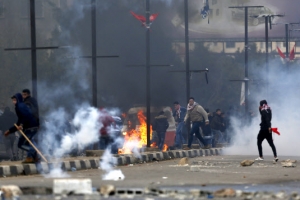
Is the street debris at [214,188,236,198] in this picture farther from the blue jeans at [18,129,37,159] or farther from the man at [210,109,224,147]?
the man at [210,109,224,147]

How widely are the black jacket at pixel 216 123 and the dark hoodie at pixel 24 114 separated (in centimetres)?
1954

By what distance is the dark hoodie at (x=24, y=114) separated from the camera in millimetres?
20812

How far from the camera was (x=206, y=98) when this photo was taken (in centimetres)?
7919

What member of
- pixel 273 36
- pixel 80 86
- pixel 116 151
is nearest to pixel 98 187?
pixel 116 151

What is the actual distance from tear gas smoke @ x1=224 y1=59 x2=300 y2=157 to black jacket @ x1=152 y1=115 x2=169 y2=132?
216 cm

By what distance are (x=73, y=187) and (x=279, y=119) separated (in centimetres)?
3998

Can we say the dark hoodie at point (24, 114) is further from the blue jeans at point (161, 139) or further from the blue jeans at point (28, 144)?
the blue jeans at point (161, 139)

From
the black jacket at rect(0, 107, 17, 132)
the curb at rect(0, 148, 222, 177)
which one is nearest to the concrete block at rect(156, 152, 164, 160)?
the curb at rect(0, 148, 222, 177)

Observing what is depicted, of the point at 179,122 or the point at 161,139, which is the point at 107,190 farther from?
the point at 179,122

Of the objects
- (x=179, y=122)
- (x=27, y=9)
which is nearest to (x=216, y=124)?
(x=179, y=122)

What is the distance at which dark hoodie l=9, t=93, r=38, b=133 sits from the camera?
68.3 feet

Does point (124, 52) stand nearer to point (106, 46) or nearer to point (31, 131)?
point (106, 46)

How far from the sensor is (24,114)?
20.9 meters

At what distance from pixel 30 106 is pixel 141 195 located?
25.0 feet
